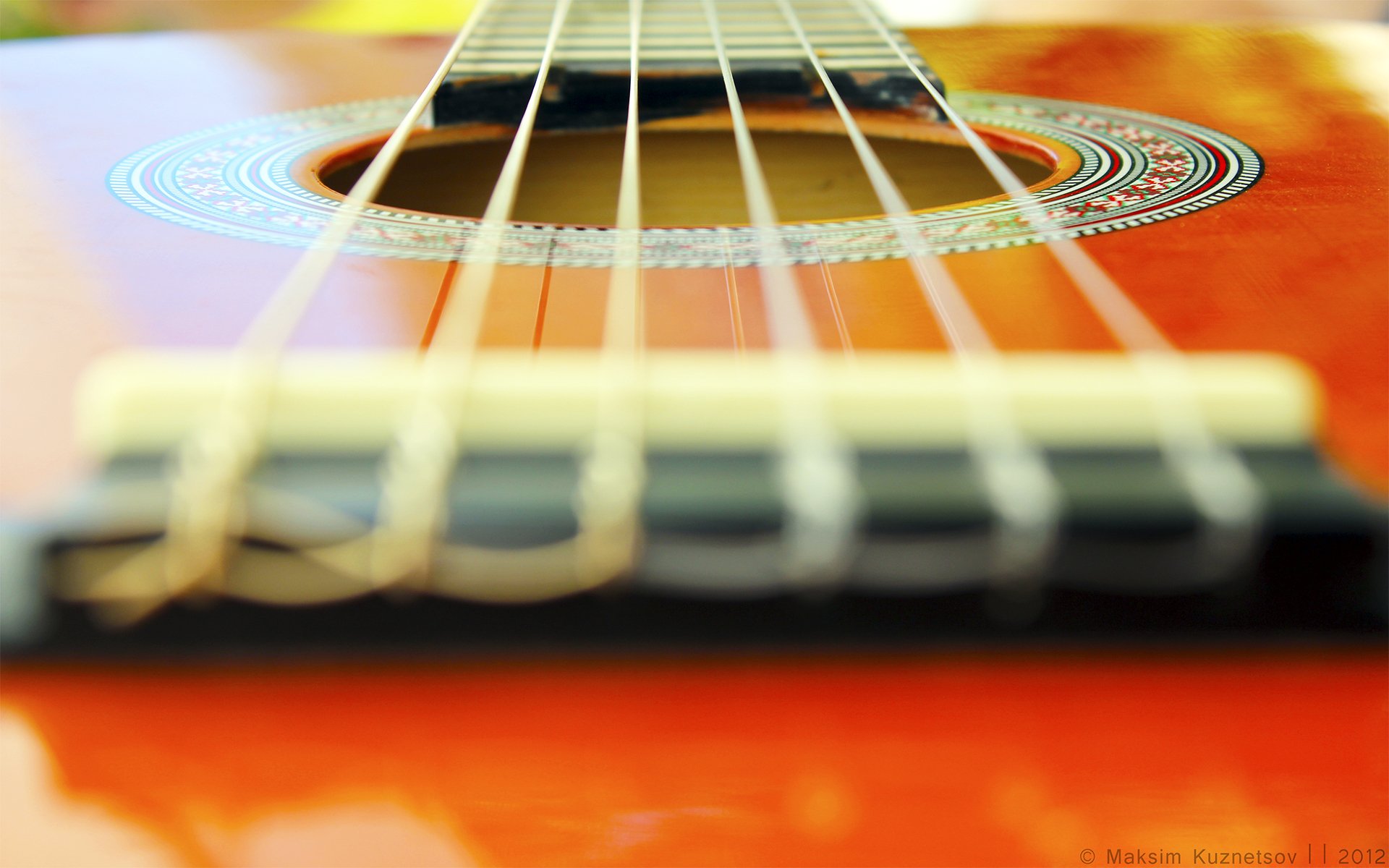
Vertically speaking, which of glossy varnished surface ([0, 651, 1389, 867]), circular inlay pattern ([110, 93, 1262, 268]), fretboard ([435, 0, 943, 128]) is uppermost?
fretboard ([435, 0, 943, 128])

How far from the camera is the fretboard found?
98cm

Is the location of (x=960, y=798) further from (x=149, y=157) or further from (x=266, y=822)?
(x=149, y=157)

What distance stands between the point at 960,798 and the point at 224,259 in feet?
1.59

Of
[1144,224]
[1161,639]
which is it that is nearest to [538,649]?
[1161,639]

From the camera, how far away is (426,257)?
615mm

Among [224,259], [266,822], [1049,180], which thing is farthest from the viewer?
[1049,180]

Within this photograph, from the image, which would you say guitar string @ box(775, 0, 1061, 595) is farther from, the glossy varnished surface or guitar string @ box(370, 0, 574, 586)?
guitar string @ box(370, 0, 574, 586)

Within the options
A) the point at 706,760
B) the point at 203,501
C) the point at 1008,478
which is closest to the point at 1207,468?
the point at 1008,478

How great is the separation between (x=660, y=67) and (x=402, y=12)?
81 cm

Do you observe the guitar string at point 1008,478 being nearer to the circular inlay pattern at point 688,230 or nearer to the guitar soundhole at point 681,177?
the circular inlay pattern at point 688,230

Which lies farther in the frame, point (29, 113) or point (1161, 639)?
point (29, 113)

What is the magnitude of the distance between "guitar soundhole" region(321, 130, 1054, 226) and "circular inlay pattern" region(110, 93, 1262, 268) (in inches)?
2.8

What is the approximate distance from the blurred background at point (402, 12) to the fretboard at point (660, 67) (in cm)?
Answer: 62

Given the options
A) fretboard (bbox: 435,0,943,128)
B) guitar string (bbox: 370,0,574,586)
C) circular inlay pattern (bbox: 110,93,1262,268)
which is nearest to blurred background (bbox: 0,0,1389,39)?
fretboard (bbox: 435,0,943,128)
